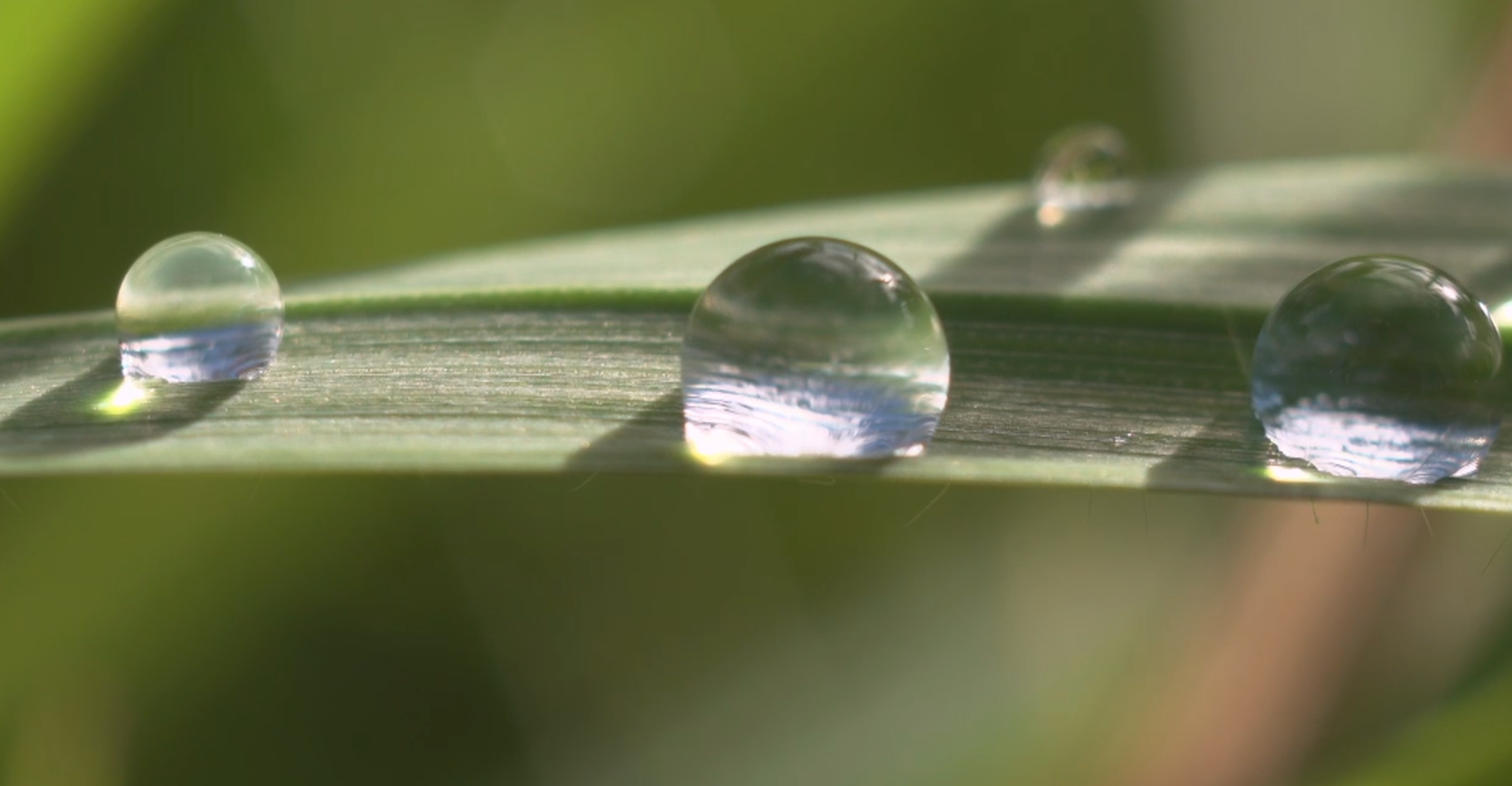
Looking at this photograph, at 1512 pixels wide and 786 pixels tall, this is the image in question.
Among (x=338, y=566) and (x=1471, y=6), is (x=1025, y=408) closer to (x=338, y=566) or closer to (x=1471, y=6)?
(x=338, y=566)

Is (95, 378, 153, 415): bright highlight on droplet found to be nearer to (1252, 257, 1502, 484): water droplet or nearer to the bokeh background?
the bokeh background

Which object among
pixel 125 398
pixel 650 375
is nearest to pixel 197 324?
pixel 125 398

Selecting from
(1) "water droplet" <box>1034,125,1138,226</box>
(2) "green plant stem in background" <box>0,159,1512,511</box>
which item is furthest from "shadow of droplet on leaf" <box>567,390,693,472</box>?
(1) "water droplet" <box>1034,125,1138,226</box>

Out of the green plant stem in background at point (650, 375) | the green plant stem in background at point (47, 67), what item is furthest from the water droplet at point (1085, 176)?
the green plant stem in background at point (47, 67)

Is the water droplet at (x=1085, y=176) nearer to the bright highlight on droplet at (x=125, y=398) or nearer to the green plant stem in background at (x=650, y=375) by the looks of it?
the green plant stem in background at (x=650, y=375)

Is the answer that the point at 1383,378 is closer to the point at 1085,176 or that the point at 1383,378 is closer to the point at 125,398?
the point at 125,398
